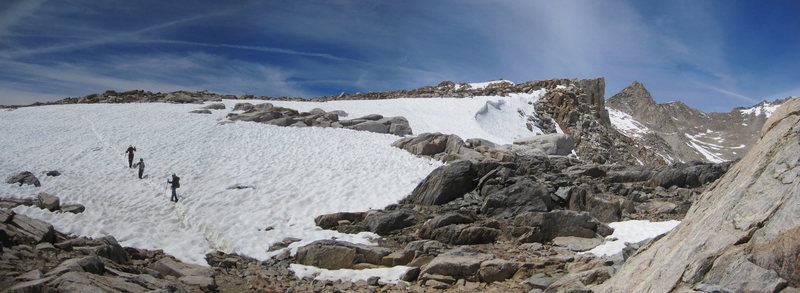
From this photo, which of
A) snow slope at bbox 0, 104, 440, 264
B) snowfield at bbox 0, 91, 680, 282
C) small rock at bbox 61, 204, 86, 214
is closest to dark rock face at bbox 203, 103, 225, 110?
snowfield at bbox 0, 91, 680, 282

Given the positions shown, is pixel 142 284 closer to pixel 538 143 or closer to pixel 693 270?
pixel 693 270

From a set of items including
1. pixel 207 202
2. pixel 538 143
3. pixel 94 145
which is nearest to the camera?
pixel 207 202

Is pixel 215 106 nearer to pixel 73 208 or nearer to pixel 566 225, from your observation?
pixel 73 208

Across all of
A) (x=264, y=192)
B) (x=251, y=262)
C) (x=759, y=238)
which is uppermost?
(x=759, y=238)

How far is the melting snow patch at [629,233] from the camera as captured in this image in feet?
34.9

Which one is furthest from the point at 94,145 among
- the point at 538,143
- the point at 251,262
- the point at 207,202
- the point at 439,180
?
the point at 538,143

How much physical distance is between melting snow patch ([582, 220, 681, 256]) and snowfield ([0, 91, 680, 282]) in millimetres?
139

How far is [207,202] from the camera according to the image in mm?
15602

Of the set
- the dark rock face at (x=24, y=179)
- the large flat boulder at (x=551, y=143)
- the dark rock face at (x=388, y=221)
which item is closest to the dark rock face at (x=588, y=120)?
the large flat boulder at (x=551, y=143)

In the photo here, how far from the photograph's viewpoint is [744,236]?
4516mm

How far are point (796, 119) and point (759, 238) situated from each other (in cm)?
226

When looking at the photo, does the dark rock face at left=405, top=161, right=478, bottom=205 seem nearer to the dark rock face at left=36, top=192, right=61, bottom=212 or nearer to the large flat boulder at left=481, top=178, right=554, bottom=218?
the large flat boulder at left=481, top=178, right=554, bottom=218

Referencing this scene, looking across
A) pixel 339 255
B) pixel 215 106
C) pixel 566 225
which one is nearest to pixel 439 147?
pixel 566 225

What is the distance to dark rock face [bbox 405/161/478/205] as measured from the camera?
15414 millimetres
